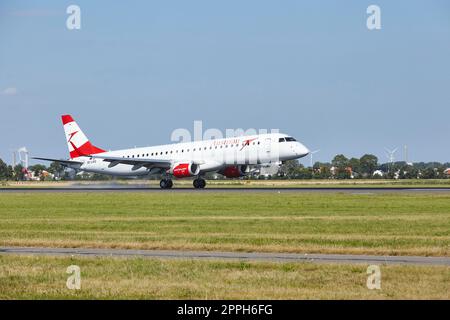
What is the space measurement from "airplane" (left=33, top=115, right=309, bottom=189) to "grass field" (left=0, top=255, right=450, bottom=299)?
167 ft

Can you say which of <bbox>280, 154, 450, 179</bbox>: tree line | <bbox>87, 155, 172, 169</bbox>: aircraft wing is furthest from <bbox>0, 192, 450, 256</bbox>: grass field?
<bbox>280, 154, 450, 179</bbox>: tree line

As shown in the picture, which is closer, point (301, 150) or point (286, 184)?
point (301, 150)

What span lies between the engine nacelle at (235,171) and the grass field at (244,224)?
21045 millimetres

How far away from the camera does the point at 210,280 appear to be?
1848cm

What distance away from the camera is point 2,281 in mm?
18484

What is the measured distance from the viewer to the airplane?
72188 millimetres

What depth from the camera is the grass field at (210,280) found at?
1670cm

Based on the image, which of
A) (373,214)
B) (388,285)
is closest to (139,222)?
(373,214)

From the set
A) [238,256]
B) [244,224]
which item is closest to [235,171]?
[244,224]

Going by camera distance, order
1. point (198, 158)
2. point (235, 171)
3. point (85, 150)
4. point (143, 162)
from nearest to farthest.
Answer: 1. point (198, 158)
2. point (235, 171)
3. point (143, 162)
4. point (85, 150)

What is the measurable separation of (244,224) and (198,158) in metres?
41.8

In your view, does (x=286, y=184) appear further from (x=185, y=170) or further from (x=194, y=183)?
(x=185, y=170)

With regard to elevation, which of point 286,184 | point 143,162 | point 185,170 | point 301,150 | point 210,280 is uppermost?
point 301,150

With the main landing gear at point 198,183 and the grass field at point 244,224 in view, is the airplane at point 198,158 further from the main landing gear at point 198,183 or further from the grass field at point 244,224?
the grass field at point 244,224
